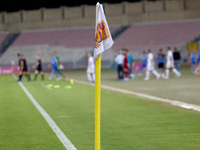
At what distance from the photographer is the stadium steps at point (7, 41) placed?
58209 mm

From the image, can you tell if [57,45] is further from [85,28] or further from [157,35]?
[157,35]

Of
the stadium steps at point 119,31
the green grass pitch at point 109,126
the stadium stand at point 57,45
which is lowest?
the green grass pitch at point 109,126

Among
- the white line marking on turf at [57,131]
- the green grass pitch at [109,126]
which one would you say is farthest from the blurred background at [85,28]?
the white line marking on turf at [57,131]

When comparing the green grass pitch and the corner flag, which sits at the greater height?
the corner flag

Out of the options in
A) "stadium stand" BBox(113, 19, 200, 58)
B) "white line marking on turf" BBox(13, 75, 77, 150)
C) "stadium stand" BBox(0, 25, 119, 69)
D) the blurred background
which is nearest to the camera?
"white line marking on turf" BBox(13, 75, 77, 150)

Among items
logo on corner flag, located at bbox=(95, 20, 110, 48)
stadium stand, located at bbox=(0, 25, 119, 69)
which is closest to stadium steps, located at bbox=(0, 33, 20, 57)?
stadium stand, located at bbox=(0, 25, 119, 69)

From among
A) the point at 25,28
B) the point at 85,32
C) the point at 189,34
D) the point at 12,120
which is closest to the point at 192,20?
the point at 189,34

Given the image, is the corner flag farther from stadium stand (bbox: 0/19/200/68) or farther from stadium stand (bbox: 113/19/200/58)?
stadium stand (bbox: 113/19/200/58)

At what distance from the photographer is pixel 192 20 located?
5631 cm

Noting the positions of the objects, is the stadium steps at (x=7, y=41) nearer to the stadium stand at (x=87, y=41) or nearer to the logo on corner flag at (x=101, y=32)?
the stadium stand at (x=87, y=41)

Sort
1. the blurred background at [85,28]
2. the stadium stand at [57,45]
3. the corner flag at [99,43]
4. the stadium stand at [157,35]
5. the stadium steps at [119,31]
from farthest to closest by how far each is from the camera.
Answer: the stadium steps at [119,31] < the stadium stand at [57,45] < the blurred background at [85,28] < the stadium stand at [157,35] < the corner flag at [99,43]

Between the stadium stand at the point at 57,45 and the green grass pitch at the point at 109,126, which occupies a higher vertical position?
the stadium stand at the point at 57,45

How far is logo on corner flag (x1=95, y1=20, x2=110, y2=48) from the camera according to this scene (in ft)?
16.4

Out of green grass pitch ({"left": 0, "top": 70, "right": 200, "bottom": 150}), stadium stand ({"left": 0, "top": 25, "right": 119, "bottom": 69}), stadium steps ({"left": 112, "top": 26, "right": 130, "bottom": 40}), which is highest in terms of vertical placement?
stadium steps ({"left": 112, "top": 26, "right": 130, "bottom": 40})
